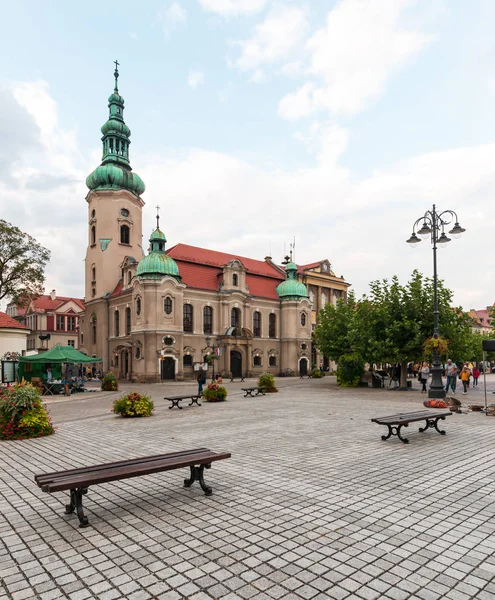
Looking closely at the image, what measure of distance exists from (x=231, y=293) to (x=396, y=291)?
22924 millimetres

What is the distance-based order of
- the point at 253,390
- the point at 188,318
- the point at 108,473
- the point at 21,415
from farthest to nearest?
the point at 188,318 < the point at 253,390 < the point at 21,415 < the point at 108,473

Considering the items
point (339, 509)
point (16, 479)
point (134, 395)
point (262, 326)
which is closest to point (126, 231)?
point (262, 326)

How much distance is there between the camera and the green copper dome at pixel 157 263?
40.2 m

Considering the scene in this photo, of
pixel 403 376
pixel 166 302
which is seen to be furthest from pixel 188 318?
pixel 403 376

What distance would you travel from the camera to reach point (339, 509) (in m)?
5.69

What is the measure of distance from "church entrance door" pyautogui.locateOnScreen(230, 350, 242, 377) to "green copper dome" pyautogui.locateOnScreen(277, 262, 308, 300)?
1030 centimetres

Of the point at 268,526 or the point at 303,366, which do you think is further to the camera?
the point at 303,366

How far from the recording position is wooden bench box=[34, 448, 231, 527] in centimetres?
521

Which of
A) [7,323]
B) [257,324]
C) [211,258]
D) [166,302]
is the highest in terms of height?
[211,258]

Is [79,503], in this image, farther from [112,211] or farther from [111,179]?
[111,179]

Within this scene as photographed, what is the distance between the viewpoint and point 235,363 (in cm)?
4644

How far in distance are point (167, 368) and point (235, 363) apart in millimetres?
8825

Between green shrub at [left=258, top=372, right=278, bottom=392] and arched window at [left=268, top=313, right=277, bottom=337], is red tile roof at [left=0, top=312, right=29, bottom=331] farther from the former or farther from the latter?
arched window at [left=268, top=313, right=277, bottom=337]

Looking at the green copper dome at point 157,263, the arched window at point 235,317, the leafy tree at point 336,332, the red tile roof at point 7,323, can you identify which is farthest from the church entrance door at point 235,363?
the red tile roof at point 7,323
